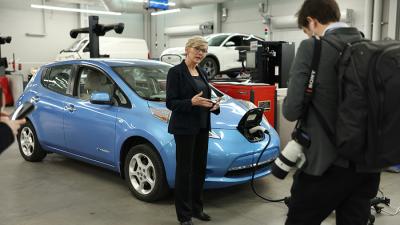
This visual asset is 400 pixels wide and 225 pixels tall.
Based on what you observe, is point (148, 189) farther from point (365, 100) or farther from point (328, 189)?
point (365, 100)

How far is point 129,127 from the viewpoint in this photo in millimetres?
4188

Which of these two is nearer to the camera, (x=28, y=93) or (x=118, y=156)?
(x=118, y=156)

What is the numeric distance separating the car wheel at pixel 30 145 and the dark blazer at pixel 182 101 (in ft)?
9.84

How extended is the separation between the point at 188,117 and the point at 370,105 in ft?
5.87

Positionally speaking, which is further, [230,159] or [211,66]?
[211,66]

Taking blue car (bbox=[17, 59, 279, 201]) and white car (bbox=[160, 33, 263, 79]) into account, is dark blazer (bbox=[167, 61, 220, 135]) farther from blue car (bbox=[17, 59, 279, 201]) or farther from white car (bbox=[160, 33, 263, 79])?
white car (bbox=[160, 33, 263, 79])

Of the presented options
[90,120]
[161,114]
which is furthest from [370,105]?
[90,120]

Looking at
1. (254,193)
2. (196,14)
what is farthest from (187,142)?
(196,14)

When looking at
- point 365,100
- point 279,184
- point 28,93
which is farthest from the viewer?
point 28,93

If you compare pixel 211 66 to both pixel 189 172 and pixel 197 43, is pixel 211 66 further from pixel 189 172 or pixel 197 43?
pixel 189 172

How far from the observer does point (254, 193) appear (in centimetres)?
448

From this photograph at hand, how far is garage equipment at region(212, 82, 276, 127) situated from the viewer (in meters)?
5.57

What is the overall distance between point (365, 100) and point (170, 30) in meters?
20.5

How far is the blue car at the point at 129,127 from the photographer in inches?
155
